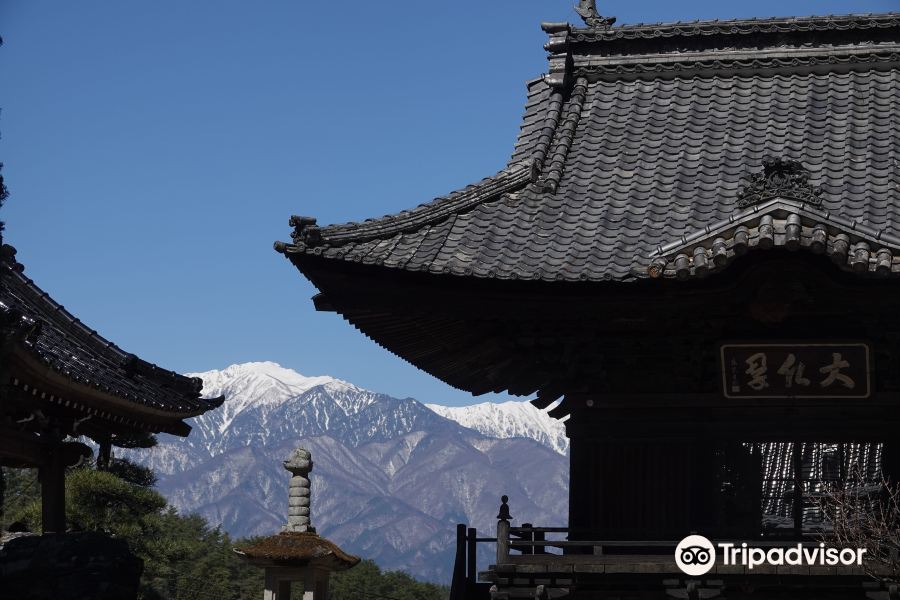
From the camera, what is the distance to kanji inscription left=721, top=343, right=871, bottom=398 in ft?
46.1

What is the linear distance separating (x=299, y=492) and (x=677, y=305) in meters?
9.00

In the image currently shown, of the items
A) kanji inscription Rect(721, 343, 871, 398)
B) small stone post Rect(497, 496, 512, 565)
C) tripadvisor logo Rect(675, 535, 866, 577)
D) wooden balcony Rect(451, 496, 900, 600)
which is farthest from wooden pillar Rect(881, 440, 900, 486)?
small stone post Rect(497, 496, 512, 565)

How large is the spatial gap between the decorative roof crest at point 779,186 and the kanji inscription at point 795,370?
1.73 meters

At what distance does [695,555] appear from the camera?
13.3 meters

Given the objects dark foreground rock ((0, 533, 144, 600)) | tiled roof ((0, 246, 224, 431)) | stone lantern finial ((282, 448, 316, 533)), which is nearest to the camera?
dark foreground rock ((0, 533, 144, 600))

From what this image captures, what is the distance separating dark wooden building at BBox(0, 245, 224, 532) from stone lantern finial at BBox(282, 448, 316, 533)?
166cm

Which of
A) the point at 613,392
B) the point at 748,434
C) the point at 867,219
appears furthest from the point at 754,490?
the point at 867,219

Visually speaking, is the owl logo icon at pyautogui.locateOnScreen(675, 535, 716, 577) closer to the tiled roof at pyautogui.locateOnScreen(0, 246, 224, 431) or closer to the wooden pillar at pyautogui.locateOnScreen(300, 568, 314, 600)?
the wooden pillar at pyautogui.locateOnScreen(300, 568, 314, 600)

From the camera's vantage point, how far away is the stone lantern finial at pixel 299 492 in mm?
20094

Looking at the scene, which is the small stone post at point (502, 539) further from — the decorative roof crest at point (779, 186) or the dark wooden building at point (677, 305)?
the decorative roof crest at point (779, 186)

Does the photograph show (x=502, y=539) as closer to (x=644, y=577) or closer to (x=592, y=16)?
(x=644, y=577)

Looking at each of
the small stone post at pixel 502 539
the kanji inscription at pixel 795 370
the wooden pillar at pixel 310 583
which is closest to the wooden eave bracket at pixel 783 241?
the kanji inscription at pixel 795 370

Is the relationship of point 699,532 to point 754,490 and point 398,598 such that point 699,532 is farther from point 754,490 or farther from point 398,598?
point 398,598

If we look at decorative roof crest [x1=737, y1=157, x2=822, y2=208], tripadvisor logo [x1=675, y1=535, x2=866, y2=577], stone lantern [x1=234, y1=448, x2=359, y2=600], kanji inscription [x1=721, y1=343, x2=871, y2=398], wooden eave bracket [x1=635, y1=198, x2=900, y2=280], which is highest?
decorative roof crest [x1=737, y1=157, x2=822, y2=208]
